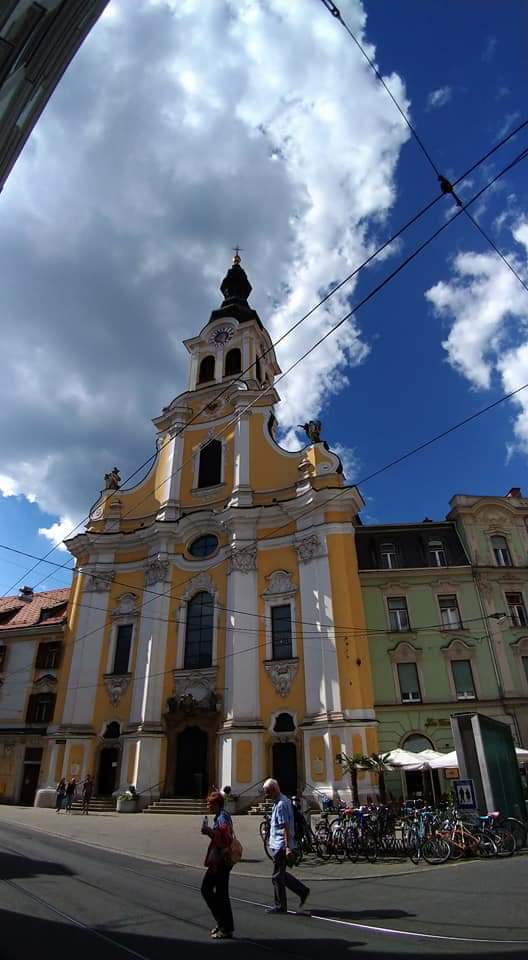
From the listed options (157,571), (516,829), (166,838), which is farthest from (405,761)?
(157,571)

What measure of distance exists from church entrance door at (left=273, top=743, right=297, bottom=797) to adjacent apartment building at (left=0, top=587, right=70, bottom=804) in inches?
423

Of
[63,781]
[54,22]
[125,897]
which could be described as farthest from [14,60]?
[63,781]

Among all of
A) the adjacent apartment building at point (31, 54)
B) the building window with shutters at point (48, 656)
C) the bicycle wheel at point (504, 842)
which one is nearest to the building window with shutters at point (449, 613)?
the bicycle wheel at point (504, 842)

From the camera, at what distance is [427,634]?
23594mm

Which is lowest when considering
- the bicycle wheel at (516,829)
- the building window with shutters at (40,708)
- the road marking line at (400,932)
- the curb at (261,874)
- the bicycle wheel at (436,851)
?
the road marking line at (400,932)

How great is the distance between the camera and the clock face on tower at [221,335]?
35781 millimetres

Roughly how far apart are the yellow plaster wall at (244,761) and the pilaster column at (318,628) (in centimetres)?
279

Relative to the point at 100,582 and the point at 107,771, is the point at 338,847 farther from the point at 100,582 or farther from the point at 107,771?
the point at 100,582

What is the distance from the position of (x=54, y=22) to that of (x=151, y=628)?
22.9m

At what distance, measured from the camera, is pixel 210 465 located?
1192 inches

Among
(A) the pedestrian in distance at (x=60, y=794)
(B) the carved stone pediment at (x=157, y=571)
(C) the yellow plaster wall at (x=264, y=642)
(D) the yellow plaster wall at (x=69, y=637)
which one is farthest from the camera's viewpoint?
(B) the carved stone pediment at (x=157, y=571)

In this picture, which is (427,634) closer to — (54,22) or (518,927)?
(518,927)

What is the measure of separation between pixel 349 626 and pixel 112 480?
669 inches

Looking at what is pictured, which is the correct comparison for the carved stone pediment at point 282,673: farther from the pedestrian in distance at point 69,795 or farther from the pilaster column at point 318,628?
the pedestrian in distance at point 69,795
